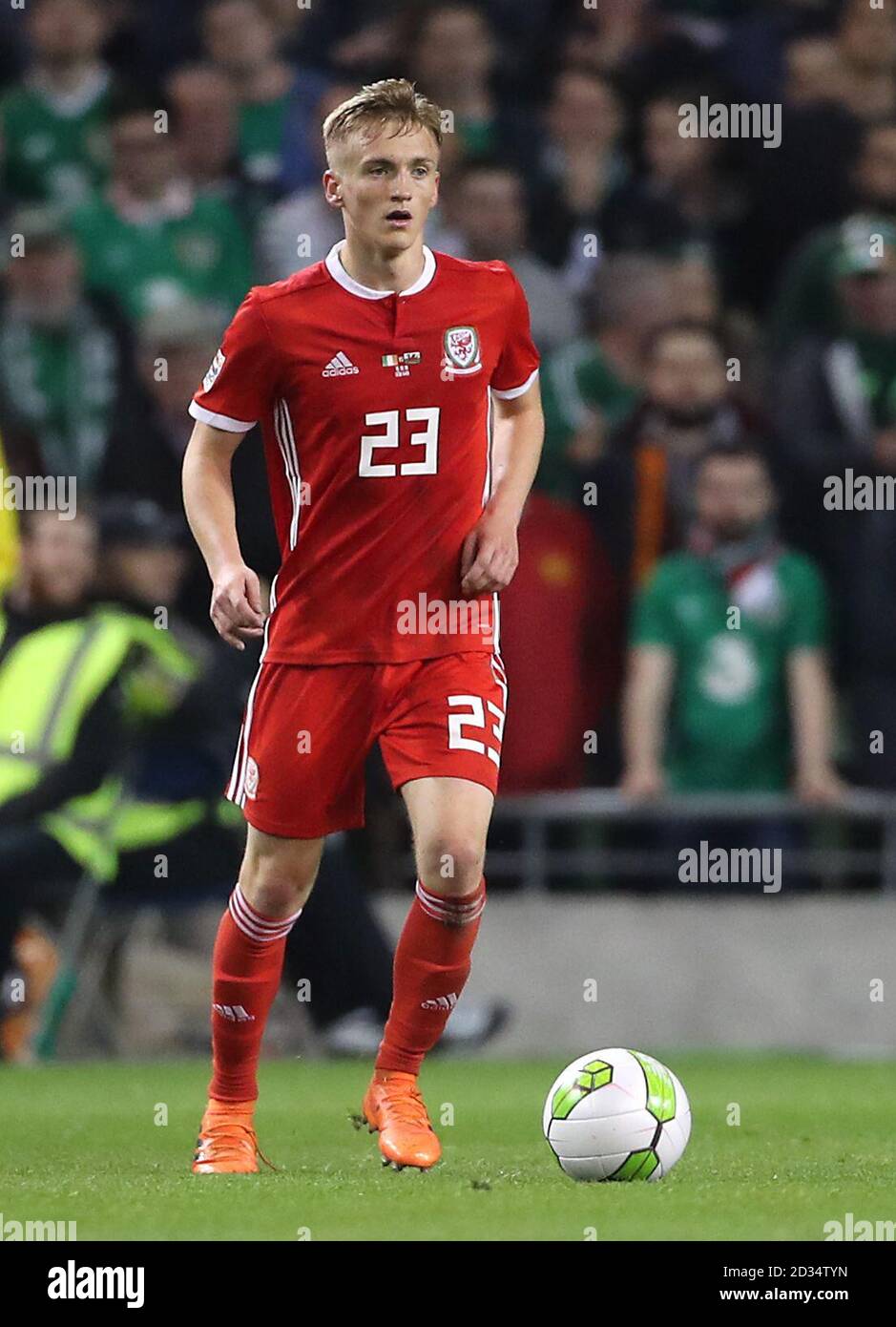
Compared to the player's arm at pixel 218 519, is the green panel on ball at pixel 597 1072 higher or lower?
lower

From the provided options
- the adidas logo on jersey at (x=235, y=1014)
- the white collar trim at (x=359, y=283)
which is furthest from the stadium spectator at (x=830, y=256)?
the adidas logo on jersey at (x=235, y=1014)

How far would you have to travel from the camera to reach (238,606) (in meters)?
6.20

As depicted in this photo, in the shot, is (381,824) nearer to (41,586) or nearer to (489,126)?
(41,586)

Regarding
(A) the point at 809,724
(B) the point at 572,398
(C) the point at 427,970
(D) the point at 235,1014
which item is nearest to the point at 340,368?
(C) the point at 427,970

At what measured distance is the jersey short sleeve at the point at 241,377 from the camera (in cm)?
654

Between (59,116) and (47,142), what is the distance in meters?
0.14

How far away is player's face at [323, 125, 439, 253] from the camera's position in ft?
21.1

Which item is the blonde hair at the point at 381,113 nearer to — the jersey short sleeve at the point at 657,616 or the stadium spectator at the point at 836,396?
the jersey short sleeve at the point at 657,616

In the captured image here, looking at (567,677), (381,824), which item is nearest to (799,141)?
(567,677)

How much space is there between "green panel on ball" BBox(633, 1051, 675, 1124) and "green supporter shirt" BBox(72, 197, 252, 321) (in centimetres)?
629

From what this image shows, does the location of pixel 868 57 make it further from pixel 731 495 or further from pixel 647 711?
pixel 647 711

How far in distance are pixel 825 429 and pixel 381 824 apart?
2570 mm

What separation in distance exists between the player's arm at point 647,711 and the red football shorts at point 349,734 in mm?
4358

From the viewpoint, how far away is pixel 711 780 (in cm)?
1104
